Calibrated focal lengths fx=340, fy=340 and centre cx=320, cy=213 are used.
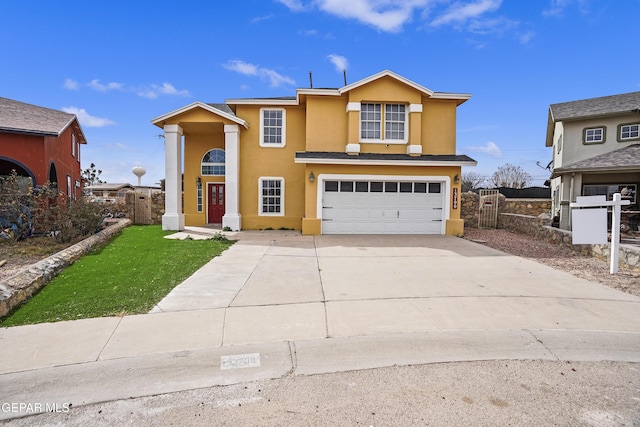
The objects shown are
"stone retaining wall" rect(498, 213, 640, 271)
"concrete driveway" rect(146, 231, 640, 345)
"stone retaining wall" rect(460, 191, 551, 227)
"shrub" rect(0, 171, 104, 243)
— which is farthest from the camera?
"stone retaining wall" rect(460, 191, 551, 227)

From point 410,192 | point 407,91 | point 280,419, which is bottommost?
point 280,419

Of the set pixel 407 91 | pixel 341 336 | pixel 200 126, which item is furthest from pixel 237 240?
pixel 407 91

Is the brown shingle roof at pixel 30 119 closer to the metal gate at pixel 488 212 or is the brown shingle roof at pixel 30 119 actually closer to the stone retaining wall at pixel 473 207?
the stone retaining wall at pixel 473 207

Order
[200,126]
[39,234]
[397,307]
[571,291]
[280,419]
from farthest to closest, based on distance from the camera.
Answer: [200,126], [39,234], [571,291], [397,307], [280,419]

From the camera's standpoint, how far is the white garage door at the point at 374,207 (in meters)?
14.3

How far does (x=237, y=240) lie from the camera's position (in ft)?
40.7

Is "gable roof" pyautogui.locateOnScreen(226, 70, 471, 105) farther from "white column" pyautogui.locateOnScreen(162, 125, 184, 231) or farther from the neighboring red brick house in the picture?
the neighboring red brick house

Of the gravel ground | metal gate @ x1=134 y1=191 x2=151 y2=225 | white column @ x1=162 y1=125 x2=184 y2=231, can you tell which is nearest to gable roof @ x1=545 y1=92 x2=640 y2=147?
the gravel ground

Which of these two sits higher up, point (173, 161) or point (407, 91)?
point (407, 91)

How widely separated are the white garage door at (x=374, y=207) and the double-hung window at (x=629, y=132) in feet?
41.2

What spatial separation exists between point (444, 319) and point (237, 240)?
347 inches

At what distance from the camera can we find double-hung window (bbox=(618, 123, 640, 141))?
18328mm

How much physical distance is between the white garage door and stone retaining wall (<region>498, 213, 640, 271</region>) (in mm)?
3933

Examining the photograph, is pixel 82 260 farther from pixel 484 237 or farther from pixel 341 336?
pixel 484 237
